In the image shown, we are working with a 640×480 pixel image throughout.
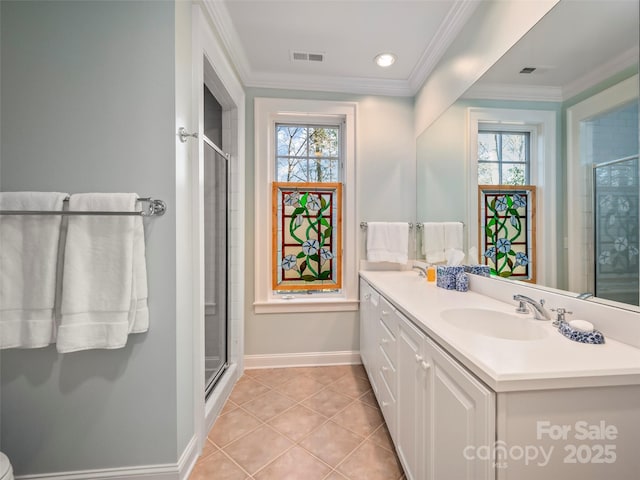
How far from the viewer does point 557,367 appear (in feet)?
2.20

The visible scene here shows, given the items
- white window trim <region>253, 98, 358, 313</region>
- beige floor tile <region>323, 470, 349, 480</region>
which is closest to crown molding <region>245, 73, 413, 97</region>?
white window trim <region>253, 98, 358, 313</region>

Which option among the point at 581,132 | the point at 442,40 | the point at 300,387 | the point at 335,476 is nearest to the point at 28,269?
the point at 335,476

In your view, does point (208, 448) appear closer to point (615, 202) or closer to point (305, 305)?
point (305, 305)

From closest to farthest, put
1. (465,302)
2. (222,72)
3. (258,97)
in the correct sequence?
(465,302) < (222,72) < (258,97)

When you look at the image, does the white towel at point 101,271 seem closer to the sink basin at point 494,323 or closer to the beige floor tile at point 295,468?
the beige floor tile at point 295,468

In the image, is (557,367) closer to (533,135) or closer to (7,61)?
(533,135)

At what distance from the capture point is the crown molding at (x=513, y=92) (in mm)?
1109

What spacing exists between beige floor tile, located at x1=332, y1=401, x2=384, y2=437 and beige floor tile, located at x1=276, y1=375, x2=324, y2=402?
0.31 metres

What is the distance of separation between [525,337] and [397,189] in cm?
162

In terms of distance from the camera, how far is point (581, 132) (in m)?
0.98

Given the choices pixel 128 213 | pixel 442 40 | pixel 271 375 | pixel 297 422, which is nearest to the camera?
pixel 128 213

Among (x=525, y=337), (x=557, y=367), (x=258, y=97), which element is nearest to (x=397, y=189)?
(x=258, y=97)

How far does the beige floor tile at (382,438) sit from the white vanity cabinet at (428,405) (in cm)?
14

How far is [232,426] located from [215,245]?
1130 millimetres
